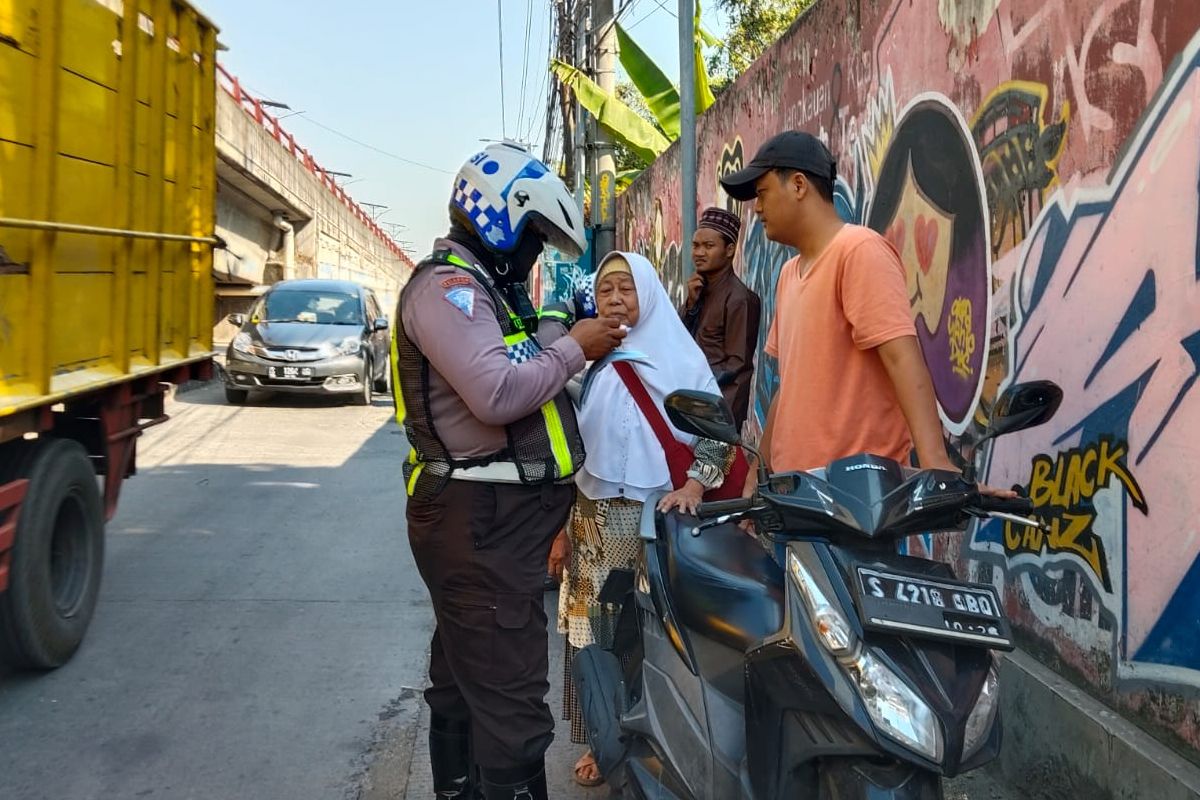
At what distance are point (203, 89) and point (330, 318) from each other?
8.08 m

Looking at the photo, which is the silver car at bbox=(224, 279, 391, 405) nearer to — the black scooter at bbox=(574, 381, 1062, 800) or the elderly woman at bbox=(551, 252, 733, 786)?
the elderly woman at bbox=(551, 252, 733, 786)

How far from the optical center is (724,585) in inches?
91.6

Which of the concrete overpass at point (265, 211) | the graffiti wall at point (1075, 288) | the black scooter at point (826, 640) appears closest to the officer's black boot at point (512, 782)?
the black scooter at point (826, 640)

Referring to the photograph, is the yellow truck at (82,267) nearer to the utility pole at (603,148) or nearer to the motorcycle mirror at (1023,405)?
the motorcycle mirror at (1023,405)

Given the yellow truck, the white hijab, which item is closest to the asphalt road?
the yellow truck

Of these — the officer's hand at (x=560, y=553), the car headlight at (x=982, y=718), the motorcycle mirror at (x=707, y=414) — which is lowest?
the officer's hand at (x=560, y=553)

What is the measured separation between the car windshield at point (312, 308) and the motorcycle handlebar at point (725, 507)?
39.6 ft

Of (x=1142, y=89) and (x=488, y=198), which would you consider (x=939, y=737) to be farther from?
(x=1142, y=89)

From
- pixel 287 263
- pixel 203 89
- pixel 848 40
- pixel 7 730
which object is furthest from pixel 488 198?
pixel 287 263

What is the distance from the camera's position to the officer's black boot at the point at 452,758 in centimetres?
294

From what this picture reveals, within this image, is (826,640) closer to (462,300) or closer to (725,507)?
(725,507)

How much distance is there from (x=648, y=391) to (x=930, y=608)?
146cm

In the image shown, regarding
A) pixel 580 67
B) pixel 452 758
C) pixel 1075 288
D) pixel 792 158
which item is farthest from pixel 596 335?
pixel 580 67

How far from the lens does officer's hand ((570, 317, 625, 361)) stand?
2.63 meters
